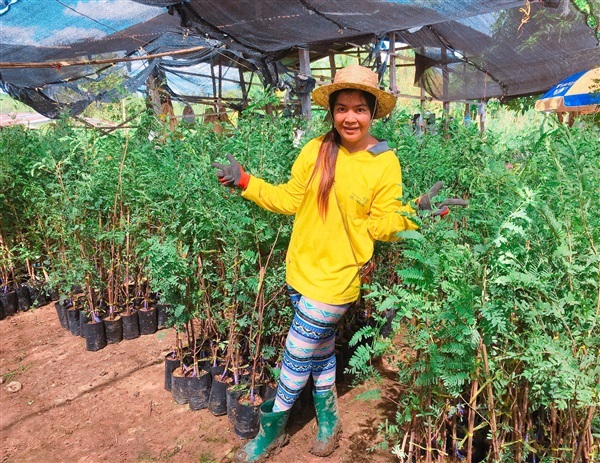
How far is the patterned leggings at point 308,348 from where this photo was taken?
2000 millimetres

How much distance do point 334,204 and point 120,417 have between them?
198cm

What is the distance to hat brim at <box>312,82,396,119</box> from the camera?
6.04ft

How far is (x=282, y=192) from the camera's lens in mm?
2105

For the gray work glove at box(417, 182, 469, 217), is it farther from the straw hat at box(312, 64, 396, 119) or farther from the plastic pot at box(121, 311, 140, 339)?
the plastic pot at box(121, 311, 140, 339)

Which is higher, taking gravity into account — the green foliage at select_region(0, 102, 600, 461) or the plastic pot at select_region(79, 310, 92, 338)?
the green foliage at select_region(0, 102, 600, 461)

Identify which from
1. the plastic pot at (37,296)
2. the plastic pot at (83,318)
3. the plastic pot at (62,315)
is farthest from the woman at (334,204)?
the plastic pot at (37,296)

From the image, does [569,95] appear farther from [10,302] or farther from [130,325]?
[10,302]

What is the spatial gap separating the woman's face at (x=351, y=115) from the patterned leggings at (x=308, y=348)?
728mm

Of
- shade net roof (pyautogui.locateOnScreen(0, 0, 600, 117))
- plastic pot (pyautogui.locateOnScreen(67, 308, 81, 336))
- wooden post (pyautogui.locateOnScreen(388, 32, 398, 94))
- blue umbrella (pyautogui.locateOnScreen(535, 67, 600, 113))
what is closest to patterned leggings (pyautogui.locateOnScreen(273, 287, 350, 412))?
plastic pot (pyautogui.locateOnScreen(67, 308, 81, 336))

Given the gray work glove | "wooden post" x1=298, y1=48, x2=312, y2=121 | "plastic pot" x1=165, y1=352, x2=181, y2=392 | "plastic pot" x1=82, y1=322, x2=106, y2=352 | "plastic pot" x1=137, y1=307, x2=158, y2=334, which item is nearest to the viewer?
the gray work glove

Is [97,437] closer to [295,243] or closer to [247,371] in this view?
[247,371]

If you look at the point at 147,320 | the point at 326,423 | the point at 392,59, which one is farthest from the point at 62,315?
the point at 392,59

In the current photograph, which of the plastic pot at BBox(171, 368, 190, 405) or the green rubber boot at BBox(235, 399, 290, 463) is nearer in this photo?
the green rubber boot at BBox(235, 399, 290, 463)

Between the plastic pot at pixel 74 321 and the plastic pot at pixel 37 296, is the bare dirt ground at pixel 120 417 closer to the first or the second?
the plastic pot at pixel 74 321
